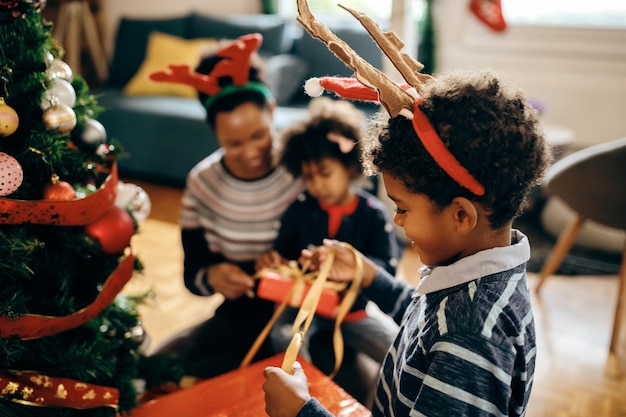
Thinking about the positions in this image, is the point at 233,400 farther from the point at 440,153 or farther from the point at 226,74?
the point at 226,74

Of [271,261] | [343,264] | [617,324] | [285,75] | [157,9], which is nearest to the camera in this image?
[343,264]

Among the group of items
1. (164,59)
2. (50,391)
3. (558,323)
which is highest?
(50,391)

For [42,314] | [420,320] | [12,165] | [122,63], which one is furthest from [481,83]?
[122,63]

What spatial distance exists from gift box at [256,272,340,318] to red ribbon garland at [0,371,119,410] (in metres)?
0.40

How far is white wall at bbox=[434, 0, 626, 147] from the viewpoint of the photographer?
121 inches

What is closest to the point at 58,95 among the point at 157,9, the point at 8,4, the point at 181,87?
the point at 8,4

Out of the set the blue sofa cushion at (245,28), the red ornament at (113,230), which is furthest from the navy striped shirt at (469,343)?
the blue sofa cushion at (245,28)

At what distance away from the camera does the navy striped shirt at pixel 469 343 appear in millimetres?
674

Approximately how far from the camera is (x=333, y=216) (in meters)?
1.49

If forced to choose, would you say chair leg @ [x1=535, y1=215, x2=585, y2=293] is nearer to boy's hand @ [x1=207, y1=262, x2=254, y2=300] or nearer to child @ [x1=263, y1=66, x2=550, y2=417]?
boy's hand @ [x1=207, y1=262, x2=254, y2=300]

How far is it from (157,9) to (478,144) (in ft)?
14.5

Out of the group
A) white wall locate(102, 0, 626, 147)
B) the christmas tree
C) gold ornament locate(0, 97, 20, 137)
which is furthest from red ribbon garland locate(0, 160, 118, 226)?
white wall locate(102, 0, 626, 147)

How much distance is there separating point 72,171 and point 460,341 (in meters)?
0.74

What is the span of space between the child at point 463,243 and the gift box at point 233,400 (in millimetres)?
202
